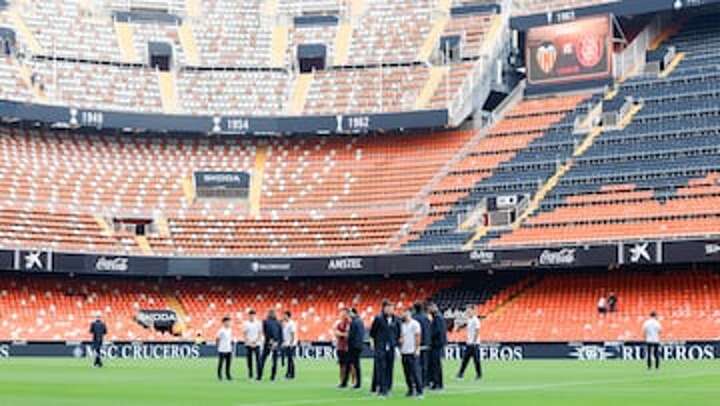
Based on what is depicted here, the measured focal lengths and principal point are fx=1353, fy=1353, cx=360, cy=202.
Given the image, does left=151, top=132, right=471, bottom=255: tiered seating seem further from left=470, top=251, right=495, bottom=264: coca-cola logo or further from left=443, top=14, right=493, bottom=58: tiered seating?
left=470, top=251, right=495, bottom=264: coca-cola logo

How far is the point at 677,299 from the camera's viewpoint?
60.4m

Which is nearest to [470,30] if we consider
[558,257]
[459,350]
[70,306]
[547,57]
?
[547,57]

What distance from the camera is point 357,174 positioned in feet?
252

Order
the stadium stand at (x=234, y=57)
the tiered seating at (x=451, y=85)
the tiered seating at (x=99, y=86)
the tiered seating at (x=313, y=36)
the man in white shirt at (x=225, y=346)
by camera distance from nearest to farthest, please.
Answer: the man in white shirt at (x=225, y=346) < the tiered seating at (x=99, y=86) < the tiered seating at (x=451, y=85) < the stadium stand at (x=234, y=57) < the tiered seating at (x=313, y=36)

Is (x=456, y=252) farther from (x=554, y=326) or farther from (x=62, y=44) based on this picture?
(x=62, y=44)

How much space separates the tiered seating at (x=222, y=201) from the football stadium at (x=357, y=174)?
14cm

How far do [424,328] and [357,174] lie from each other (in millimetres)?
46124

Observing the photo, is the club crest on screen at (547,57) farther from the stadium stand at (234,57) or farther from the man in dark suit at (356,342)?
the man in dark suit at (356,342)

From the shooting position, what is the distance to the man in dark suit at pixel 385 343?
97.1 ft

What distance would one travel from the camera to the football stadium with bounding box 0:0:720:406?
206 ft

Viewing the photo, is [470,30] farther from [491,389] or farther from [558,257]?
[491,389]

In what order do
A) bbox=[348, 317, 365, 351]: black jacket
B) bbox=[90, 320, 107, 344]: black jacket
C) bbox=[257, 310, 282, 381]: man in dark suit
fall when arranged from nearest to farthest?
bbox=[348, 317, 365, 351]: black jacket
bbox=[257, 310, 282, 381]: man in dark suit
bbox=[90, 320, 107, 344]: black jacket

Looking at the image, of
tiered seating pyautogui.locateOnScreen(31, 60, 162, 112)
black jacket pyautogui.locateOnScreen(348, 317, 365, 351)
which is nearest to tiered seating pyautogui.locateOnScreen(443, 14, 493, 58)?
tiered seating pyautogui.locateOnScreen(31, 60, 162, 112)

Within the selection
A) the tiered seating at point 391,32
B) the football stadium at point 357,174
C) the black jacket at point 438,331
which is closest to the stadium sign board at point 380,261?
the football stadium at point 357,174
